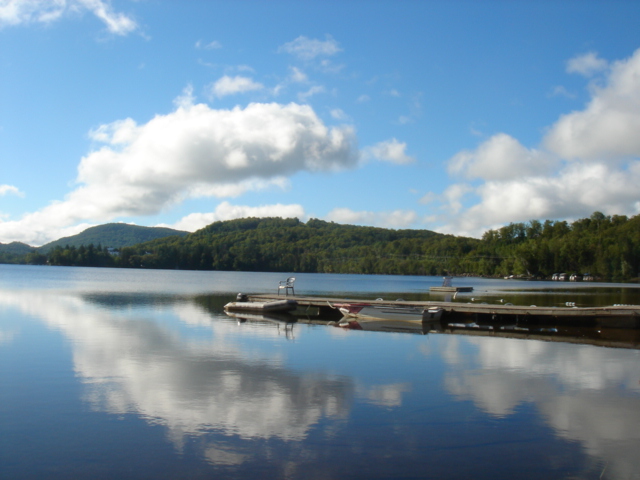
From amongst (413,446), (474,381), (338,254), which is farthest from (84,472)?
(338,254)

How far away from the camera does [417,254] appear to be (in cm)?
18725

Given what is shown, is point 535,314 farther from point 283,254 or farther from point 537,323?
point 283,254

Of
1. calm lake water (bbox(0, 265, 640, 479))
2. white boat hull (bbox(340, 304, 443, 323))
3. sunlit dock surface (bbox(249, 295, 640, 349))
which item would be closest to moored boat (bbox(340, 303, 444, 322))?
white boat hull (bbox(340, 304, 443, 323))

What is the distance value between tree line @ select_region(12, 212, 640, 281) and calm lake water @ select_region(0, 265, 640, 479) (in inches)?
4512

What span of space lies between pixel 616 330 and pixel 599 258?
103 meters

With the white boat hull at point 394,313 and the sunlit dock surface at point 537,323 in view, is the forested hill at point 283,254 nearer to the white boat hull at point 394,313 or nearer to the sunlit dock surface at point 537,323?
the sunlit dock surface at point 537,323

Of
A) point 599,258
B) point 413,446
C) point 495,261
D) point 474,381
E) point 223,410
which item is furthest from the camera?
point 495,261

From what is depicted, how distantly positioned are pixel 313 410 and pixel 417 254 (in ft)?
588

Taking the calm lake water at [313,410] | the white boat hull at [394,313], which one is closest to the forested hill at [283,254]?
the white boat hull at [394,313]

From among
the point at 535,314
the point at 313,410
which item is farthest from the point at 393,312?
the point at 313,410

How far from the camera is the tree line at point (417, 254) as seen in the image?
127006 millimetres

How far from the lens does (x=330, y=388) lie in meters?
13.7

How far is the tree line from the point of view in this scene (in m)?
127

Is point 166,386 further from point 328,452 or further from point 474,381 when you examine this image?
point 474,381
